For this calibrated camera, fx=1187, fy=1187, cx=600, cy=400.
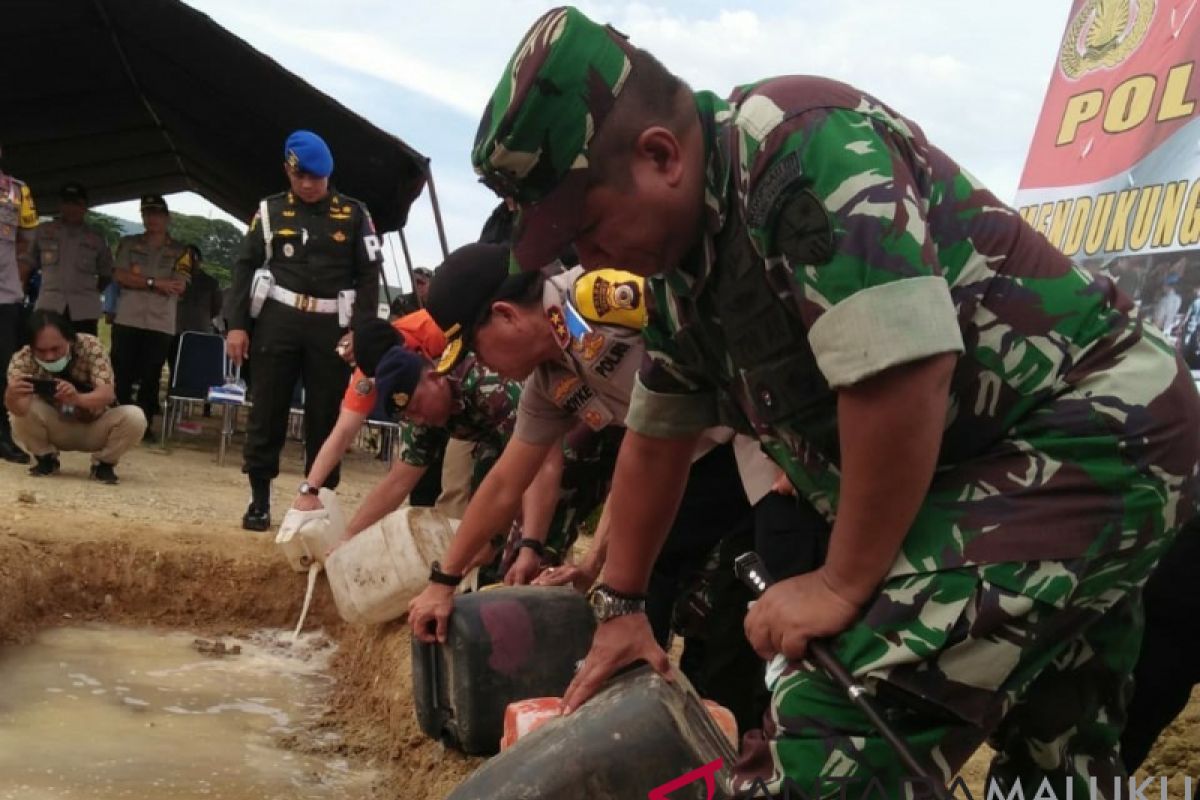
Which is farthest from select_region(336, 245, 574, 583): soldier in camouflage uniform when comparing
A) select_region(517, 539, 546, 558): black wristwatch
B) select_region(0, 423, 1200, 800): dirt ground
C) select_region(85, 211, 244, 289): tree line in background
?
select_region(85, 211, 244, 289): tree line in background

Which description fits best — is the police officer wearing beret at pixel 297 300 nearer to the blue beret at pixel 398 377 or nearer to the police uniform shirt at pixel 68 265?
the blue beret at pixel 398 377

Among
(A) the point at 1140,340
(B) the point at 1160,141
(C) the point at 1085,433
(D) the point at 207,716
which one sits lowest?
(D) the point at 207,716

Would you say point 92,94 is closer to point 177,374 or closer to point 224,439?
point 177,374

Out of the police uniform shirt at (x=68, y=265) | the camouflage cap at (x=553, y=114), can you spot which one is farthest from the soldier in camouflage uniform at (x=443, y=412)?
the police uniform shirt at (x=68, y=265)

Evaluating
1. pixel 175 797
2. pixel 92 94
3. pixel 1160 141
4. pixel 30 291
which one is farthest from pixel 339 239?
pixel 92 94

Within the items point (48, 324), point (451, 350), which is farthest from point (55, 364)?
point (451, 350)

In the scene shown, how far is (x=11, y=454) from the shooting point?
7.34m

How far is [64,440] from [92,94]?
512 cm

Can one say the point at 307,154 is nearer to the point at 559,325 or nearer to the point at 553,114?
the point at 559,325

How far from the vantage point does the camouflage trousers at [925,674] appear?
1.32 m

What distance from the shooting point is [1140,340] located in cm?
145

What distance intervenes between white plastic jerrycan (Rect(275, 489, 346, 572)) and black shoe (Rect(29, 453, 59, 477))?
266 centimetres

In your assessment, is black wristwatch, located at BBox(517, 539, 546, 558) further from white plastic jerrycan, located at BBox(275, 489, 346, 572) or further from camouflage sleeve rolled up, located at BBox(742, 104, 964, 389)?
camouflage sleeve rolled up, located at BBox(742, 104, 964, 389)

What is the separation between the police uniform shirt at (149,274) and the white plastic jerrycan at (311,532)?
434cm
